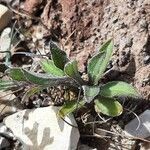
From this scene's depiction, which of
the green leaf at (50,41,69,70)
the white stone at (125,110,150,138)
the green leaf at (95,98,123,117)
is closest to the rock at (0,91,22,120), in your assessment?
the green leaf at (50,41,69,70)

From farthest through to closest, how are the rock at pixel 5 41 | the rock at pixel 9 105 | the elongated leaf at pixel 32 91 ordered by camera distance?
the rock at pixel 5 41, the rock at pixel 9 105, the elongated leaf at pixel 32 91

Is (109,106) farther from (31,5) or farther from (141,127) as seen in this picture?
(31,5)

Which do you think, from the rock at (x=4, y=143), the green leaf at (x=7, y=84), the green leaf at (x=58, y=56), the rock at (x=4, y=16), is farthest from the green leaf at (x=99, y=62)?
the rock at (x=4, y=16)

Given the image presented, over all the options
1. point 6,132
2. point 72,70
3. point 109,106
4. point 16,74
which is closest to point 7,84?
point 16,74

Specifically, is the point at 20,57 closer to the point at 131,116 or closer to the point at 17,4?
the point at 17,4

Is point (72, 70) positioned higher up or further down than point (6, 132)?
higher up

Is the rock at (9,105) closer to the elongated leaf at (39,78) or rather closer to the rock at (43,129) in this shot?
the rock at (43,129)

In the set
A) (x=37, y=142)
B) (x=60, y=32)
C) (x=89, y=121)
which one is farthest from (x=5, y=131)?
(x=60, y=32)
